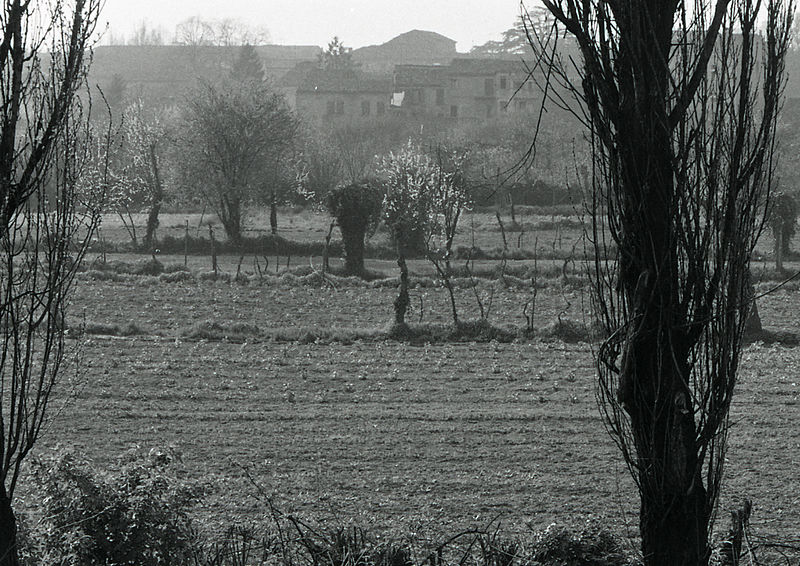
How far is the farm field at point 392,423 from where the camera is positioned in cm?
1085

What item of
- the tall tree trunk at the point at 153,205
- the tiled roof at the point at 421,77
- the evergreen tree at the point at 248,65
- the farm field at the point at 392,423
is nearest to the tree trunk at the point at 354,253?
the farm field at the point at 392,423

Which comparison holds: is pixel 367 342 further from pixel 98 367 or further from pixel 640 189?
pixel 640 189

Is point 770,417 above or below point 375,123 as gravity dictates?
below

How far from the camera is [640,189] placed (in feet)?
17.5

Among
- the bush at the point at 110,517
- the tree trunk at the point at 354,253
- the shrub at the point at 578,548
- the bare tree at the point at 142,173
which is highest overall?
the bare tree at the point at 142,173

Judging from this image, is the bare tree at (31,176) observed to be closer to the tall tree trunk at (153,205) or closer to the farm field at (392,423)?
the farm field at (392,423)

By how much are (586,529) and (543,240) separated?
29.6 metres

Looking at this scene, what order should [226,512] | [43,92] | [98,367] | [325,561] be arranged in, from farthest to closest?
[98,367], [226,512], [325,561], [43,92]

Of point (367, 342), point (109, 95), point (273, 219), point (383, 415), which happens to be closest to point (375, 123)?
point (109, 95)

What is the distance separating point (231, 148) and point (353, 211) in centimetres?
932

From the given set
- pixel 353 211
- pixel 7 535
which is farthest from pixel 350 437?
pixel 353 211

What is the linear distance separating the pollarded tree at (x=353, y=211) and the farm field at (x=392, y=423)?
24.9 feet

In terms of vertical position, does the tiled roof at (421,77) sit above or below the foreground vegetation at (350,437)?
above

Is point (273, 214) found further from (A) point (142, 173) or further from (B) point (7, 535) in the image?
(B) point (7, 535)
